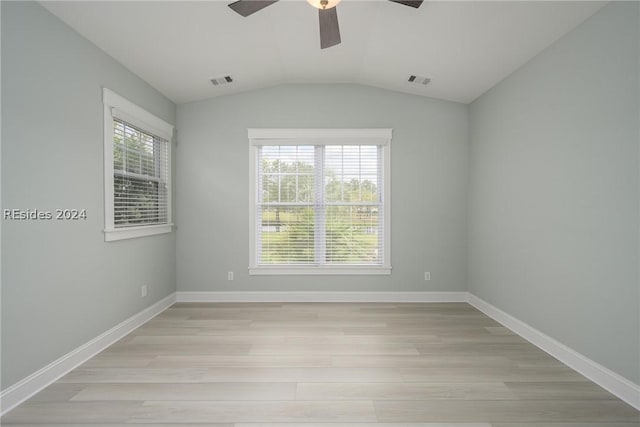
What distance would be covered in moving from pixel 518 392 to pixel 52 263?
3.43 m

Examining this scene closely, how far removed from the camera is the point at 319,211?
173 inches

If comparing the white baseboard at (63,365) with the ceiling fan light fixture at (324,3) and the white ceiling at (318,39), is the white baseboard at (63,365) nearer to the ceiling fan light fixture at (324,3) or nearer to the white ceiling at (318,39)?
the white ceiling at (318,39)

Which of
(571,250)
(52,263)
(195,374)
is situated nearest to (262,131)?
(52,263)

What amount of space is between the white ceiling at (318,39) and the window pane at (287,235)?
68.5 inches

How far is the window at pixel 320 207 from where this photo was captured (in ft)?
14.2

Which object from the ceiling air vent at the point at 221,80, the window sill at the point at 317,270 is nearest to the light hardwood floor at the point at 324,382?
the window sill at the point at 317,270

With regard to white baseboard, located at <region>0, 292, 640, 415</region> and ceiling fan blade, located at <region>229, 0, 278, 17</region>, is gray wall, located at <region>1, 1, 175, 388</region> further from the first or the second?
ceiling fan blade, located at <region>229, 0, 278, 17</region>

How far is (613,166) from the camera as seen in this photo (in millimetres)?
2193

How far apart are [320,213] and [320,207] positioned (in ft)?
0.27

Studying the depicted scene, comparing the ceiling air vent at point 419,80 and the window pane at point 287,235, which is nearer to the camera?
the ceiling air vent at point 419,80

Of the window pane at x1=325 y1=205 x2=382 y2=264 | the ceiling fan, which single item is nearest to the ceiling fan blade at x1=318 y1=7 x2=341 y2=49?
the ceiling fan

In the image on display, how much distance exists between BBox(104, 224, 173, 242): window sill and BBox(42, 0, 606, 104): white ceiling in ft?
5.36

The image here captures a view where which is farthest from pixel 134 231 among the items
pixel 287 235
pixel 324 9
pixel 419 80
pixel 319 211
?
pixel 419 80

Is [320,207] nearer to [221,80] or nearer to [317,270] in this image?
[317,270]
